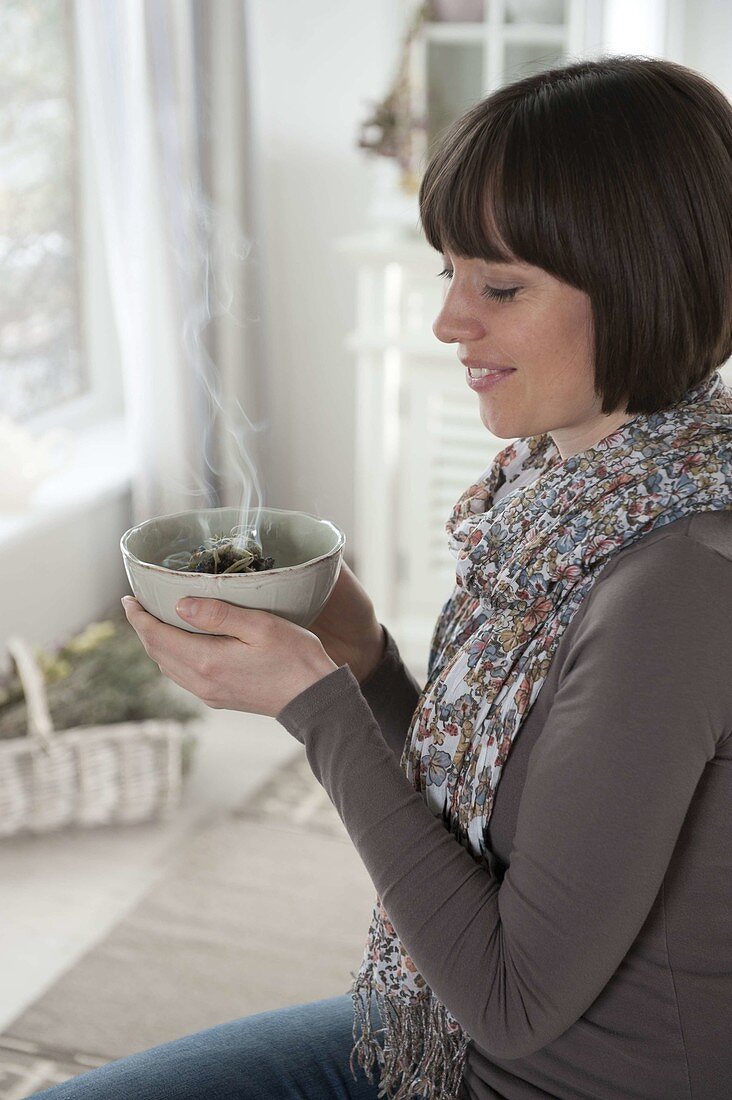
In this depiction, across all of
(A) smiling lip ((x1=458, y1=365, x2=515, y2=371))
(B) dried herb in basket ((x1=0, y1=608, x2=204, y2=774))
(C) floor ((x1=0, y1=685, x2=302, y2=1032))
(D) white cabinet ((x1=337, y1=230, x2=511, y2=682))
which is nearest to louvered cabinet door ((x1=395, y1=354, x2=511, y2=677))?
(D) white cabinet ((x1=337, y1=230, x2=511, y2=682))

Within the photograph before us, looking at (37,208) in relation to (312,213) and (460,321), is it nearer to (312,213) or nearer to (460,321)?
(312,213)

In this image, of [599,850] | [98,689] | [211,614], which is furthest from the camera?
[98,689]

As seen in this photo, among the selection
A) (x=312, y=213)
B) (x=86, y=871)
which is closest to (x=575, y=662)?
(x=86, y=871)

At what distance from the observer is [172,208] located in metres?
3.06

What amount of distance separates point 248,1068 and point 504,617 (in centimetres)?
44

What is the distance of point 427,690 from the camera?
40.1 inches

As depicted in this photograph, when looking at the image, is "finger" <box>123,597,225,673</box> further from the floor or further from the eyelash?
the floor

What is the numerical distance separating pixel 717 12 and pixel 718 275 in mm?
2451

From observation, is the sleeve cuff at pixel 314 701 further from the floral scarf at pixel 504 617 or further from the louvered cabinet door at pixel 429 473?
the louvered cabinet door at pixel 429 473

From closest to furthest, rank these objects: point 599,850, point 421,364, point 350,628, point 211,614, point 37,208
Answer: point 599,850 < point 211,614 < point 350,628 < point 421,364 < point 37,208

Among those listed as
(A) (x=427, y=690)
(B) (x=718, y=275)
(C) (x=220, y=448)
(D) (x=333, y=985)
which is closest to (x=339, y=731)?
(A) (x=427, y=690)

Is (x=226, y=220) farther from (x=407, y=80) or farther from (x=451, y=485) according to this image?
(x=451, y=485)

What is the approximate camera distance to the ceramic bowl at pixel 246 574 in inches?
34.9

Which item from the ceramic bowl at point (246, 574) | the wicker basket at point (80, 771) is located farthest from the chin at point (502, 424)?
the wicker basket at point (80, 771)
